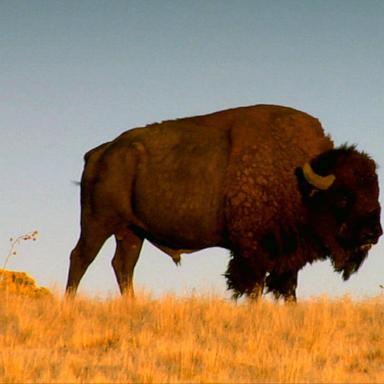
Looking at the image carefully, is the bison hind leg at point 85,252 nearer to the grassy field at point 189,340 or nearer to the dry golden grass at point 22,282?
the grassy field at point 189,340

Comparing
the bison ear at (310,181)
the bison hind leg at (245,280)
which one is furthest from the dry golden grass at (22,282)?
the bison ear at (310,181)

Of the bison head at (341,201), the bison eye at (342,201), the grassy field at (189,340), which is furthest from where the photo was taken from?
Result: the bison eye at (342,201)

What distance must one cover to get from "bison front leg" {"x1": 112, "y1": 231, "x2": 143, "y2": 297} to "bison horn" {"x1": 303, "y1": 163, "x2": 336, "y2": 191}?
319cm

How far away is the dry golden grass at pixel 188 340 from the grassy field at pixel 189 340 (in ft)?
0.04

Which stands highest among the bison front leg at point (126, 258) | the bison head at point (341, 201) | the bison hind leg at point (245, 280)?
the bison head at point (341, 201)

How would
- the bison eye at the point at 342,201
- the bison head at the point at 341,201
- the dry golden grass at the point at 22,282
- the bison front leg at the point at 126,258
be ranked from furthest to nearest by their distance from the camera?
the dry golden grass at the point at 22,282, the bison front leg at the point at 126,258, the bison eye at the point at 342,201, the bison head at the point at 341,201

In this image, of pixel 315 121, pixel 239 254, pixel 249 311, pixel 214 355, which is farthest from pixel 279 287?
pixel 214 355

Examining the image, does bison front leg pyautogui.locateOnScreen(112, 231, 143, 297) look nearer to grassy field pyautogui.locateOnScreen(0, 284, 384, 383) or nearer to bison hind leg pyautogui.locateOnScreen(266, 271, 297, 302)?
grassy field pyautogui.locateOnScreen(0, 284, 384, 383)

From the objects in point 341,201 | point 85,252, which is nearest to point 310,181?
point 341,201

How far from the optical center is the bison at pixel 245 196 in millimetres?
12148

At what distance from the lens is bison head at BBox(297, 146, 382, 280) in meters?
12.0

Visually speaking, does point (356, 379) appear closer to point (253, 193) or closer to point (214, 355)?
point (214, 355)

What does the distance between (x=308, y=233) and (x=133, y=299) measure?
267cm

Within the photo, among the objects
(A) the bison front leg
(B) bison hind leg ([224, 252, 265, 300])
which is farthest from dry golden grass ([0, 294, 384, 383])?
(A) the bison front leg
